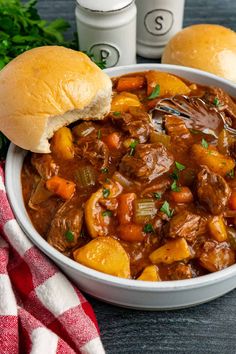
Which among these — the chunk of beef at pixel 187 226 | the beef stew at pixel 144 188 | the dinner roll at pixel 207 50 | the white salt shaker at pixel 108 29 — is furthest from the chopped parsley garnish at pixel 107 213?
the white salt shaker at pixel 108 29

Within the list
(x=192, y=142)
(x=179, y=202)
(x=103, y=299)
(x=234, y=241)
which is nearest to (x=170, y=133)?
(x=192, y=142)

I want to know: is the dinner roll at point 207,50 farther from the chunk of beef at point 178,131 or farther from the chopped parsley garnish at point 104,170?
the chopped parsley garnish at point 104,170

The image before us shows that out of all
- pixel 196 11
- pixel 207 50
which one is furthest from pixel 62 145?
pixel 196 11

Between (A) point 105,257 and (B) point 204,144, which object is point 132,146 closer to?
(B) point 204,144

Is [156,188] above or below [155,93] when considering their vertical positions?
below

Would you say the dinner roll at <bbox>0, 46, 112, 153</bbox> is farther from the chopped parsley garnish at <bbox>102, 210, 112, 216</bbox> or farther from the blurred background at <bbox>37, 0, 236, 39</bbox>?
the blurred background at <bbox>37, 0, 236, 39</bbox>

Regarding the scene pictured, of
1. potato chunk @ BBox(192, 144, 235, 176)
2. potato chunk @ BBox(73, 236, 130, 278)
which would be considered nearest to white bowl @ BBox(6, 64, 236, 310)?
potato chunk @ BBox(73, 236, 130, 278)
